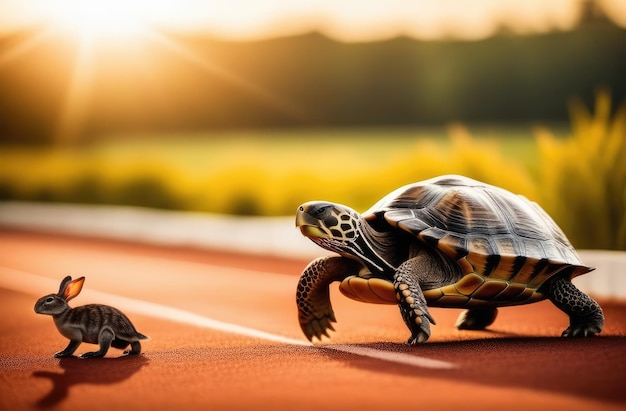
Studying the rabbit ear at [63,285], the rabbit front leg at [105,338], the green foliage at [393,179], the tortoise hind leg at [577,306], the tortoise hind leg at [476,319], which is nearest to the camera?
the rabbit front leg at [105,338]

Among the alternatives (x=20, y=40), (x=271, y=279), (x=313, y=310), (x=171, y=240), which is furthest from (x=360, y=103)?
(x=313, y=310)

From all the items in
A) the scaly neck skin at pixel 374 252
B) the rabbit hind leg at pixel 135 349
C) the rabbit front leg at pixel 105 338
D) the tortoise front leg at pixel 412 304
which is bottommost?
the rabbit hind leg at pixel 135 349

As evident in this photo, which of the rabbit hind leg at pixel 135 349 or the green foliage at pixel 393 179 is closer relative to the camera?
the rabbit hind leg at pixel 135 349

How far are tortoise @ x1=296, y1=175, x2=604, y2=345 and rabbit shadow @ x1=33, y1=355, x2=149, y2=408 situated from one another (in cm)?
171

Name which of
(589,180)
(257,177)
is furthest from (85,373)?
(257,177)

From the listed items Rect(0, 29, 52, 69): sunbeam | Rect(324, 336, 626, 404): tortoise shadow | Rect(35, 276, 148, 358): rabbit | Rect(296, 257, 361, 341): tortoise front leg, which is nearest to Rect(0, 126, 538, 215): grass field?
Rect(296, 257, 361, 341): tortoise front leg

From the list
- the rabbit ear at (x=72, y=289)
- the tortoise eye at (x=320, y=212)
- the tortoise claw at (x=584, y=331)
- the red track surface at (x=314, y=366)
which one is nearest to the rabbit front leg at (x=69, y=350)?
the red track surface at (x=314, y=366)

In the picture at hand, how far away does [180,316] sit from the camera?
11234mm

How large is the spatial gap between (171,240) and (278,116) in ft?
186

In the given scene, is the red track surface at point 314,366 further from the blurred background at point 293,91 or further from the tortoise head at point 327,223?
the blurred background at point 293,91

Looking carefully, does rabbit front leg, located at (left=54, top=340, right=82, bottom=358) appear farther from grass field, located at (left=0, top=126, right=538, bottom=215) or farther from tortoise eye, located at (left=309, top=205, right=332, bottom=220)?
grass field, located at (left=0, top=126, right=538, bottom=215)

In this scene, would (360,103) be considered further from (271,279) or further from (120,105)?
(271,279)

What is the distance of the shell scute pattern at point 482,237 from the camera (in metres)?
8.02

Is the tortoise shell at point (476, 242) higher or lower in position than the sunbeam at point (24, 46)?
lower
